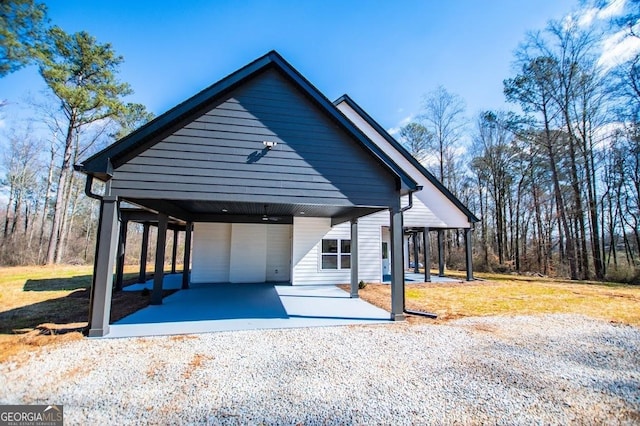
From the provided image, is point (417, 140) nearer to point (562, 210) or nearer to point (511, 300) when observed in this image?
point (562, 210)

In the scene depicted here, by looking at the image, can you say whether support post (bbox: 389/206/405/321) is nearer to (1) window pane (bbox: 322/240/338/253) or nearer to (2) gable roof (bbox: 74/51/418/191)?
(2) gable roof (bbox: 74/51/418/191)

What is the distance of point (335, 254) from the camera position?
466 inches

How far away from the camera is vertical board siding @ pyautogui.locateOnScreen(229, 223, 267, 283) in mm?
11867

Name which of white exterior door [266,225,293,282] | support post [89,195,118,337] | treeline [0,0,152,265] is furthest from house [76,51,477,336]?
treeline [0,0,152,265]

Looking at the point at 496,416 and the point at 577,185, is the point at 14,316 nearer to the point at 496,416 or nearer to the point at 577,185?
the point at 496,416

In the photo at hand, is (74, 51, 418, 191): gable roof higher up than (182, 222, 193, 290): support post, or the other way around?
(74, 51, 418, 191): gable roof

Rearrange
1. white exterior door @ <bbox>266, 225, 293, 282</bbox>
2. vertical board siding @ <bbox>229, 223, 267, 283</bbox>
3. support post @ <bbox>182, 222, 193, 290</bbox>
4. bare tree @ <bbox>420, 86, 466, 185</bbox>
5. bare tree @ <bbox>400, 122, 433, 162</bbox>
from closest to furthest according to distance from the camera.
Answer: support post @ <bbox>182, 222, 193, 290</bbox>
vertical board siding @ <bbox>229, 223, 267, 283</bbox>
white exterior door @ <bbox>266, 225, 293, 282</bbox>
bare tree @ <bbox>420, 86, 466, 185</bbox>
bare tree @ <bbox>400, 122, 433, 162</bbox>

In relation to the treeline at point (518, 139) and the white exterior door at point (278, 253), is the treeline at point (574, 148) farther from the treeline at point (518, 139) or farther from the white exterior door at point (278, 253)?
the white exterior door at point (278, 253)

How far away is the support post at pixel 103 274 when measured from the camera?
4.86m

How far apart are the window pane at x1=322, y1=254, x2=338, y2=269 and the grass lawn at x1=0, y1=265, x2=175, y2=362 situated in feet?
19.2

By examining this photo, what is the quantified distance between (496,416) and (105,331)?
600cm

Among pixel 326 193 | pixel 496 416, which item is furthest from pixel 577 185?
pixel 496 416

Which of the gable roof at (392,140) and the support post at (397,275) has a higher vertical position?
the gable roof at (392,140)

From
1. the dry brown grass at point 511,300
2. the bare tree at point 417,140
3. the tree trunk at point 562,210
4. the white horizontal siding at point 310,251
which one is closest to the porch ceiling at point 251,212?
the white horizontal siding at point 310,251
